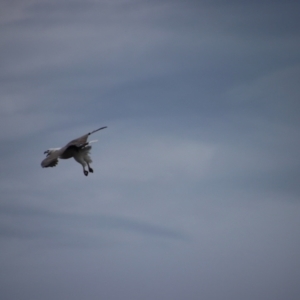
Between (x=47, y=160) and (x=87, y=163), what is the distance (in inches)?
209

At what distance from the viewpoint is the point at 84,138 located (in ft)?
225

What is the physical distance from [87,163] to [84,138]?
9.90 feet

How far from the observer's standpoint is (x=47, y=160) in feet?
217

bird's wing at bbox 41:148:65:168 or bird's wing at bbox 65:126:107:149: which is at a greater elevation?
bird's wing at bbox 65:126:107:149

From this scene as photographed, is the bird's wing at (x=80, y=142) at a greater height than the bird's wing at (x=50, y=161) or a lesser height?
greater

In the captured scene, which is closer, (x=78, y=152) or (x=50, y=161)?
(x=50, y=161)

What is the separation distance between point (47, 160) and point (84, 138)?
4.99 metres

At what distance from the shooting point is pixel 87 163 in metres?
69.8
